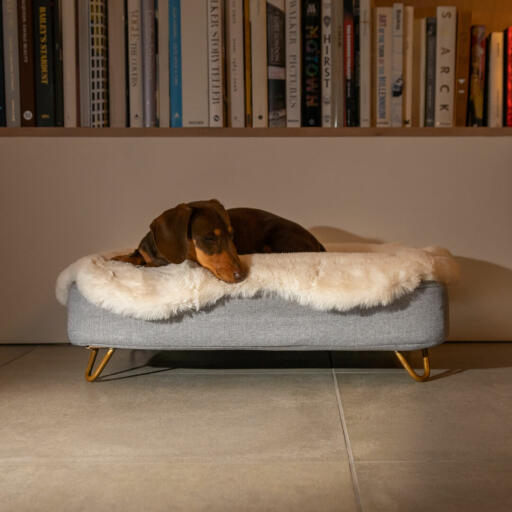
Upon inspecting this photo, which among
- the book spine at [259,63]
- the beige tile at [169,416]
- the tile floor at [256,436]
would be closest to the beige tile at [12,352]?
the tile floor at [256,436]

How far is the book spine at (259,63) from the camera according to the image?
6.81 feet

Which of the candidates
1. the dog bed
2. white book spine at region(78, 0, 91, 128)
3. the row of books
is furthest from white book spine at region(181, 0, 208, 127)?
the dog bed

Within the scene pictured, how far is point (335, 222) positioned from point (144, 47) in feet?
3.18

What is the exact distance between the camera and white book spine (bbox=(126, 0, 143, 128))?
6.81ft

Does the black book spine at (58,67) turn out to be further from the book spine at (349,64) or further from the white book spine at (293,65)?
the book spine at (349,64)

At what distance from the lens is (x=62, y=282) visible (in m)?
1.65

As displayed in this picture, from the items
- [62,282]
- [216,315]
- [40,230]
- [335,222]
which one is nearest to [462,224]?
[335,222]

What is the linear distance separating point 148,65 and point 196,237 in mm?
858

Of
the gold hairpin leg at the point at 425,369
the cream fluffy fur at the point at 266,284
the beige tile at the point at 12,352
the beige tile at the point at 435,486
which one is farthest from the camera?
the beige tile at the point at 12,352

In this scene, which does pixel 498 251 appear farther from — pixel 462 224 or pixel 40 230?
pixel 40 230

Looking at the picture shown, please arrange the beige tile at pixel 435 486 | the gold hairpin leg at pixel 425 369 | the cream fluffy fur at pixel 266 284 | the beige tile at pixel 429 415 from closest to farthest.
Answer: the beige tile at pixel 435 486 → the beige tile at pixel 429 415 → the cream fluffy fur at pixel 266 284 → the gold hairpin leg at pixel 425 369

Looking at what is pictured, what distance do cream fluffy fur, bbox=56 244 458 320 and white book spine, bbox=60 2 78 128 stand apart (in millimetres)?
819

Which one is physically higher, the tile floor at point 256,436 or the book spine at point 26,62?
the book spine at point 26,62

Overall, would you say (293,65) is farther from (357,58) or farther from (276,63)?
(357,58)
